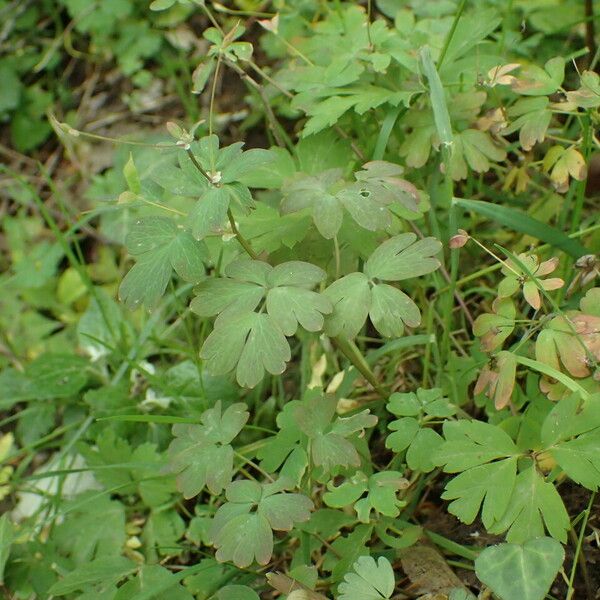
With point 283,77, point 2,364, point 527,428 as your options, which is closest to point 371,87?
point 283,77

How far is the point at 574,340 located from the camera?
1.38 meters

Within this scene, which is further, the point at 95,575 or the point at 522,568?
the point at 95,575

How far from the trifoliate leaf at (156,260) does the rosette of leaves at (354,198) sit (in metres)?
0.21

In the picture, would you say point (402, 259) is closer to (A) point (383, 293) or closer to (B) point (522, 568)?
(A) point (383, 293)

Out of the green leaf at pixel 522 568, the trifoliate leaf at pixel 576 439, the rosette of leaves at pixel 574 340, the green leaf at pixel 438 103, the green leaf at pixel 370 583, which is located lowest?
the green leaf at pixel 370 583

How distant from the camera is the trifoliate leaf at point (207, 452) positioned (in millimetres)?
1385

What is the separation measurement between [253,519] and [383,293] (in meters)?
0.47

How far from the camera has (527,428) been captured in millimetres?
1428

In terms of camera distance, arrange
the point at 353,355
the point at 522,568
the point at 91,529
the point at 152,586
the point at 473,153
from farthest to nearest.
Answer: the point at 91,529, the point at 473,153, the point at 353,355, the point at 152,586, the point at 522,568

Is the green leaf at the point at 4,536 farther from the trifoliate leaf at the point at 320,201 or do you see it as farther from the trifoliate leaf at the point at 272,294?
the trifoliate leaf at the point at 320,201

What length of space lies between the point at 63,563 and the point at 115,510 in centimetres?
18

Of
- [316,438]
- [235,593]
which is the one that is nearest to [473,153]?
[316,438]

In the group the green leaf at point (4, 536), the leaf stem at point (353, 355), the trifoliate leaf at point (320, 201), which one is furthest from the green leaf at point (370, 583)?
the green leaf at point (4, 536)

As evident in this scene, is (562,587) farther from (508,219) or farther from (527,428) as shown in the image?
(508,219)
